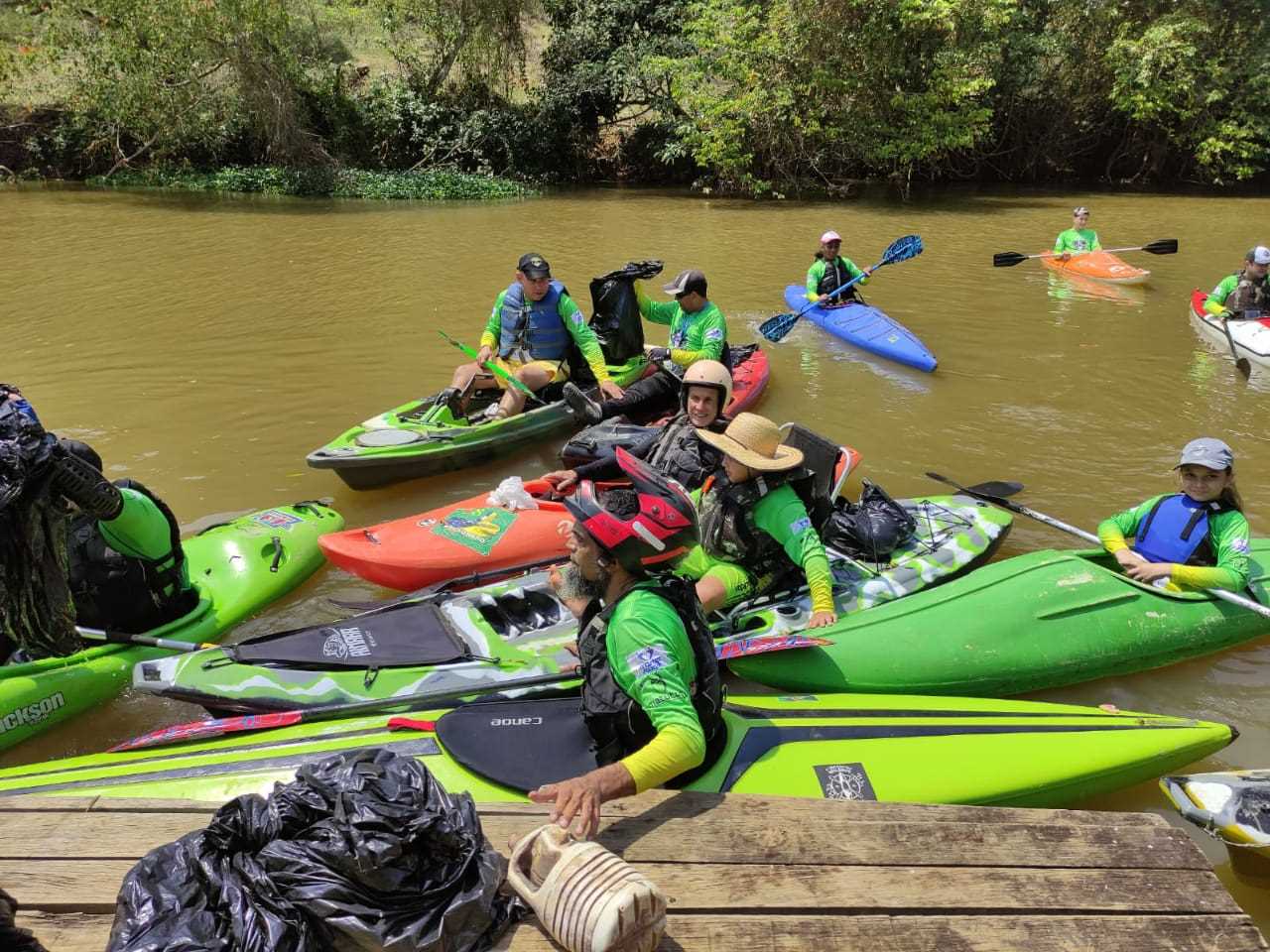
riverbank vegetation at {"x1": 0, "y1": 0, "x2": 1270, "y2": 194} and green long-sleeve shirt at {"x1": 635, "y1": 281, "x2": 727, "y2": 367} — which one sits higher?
riverbank vegetation at {"x1": 0, "y1": 0, "x2": 1270, "y2": 194}

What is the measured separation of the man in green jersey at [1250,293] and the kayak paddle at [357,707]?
816 centimetres

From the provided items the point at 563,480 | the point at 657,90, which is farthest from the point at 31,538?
the point at 657,90

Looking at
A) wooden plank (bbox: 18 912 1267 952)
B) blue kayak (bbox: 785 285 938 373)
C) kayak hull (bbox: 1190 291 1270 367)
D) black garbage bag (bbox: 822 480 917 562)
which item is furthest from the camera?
blue kayak (bbox: 785 285 938 373)

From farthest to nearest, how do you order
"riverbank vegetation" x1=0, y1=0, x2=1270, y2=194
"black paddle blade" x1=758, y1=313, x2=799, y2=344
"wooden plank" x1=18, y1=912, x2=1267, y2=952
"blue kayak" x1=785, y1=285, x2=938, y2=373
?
Answer: 1. "riverbank vegetation" x1=0, y1=0, x2=1270, y2=194
2. "black paddle blade" x1=758, y1=313, x2=799, y2=344
3. "blue kayak" x1=785, y1=285, x2=938, y2=373
4. "wooden plank" x1=18, y1=912, x2=1267, y2=952

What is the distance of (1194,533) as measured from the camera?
180 inches

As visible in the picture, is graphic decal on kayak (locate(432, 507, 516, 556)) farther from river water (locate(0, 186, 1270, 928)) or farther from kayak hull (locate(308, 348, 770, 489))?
kayak hull (locate(308, 348, 770, 489))

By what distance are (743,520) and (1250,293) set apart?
8205 mm

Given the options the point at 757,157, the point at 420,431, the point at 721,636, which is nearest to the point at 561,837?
the point at 721,636

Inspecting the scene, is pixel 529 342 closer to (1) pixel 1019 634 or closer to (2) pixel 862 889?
(1) pixel 1019 634

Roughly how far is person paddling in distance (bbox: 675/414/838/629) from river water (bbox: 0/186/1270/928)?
5.26ft

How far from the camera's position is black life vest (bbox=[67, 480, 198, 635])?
4.14 metres

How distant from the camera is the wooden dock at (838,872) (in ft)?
6.89

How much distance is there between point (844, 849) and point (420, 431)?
4870 mm

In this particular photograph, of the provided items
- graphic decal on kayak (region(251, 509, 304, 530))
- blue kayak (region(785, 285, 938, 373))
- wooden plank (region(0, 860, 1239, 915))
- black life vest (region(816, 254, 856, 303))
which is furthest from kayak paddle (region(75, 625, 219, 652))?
black life vest (region(816, 254, 856, 303))
